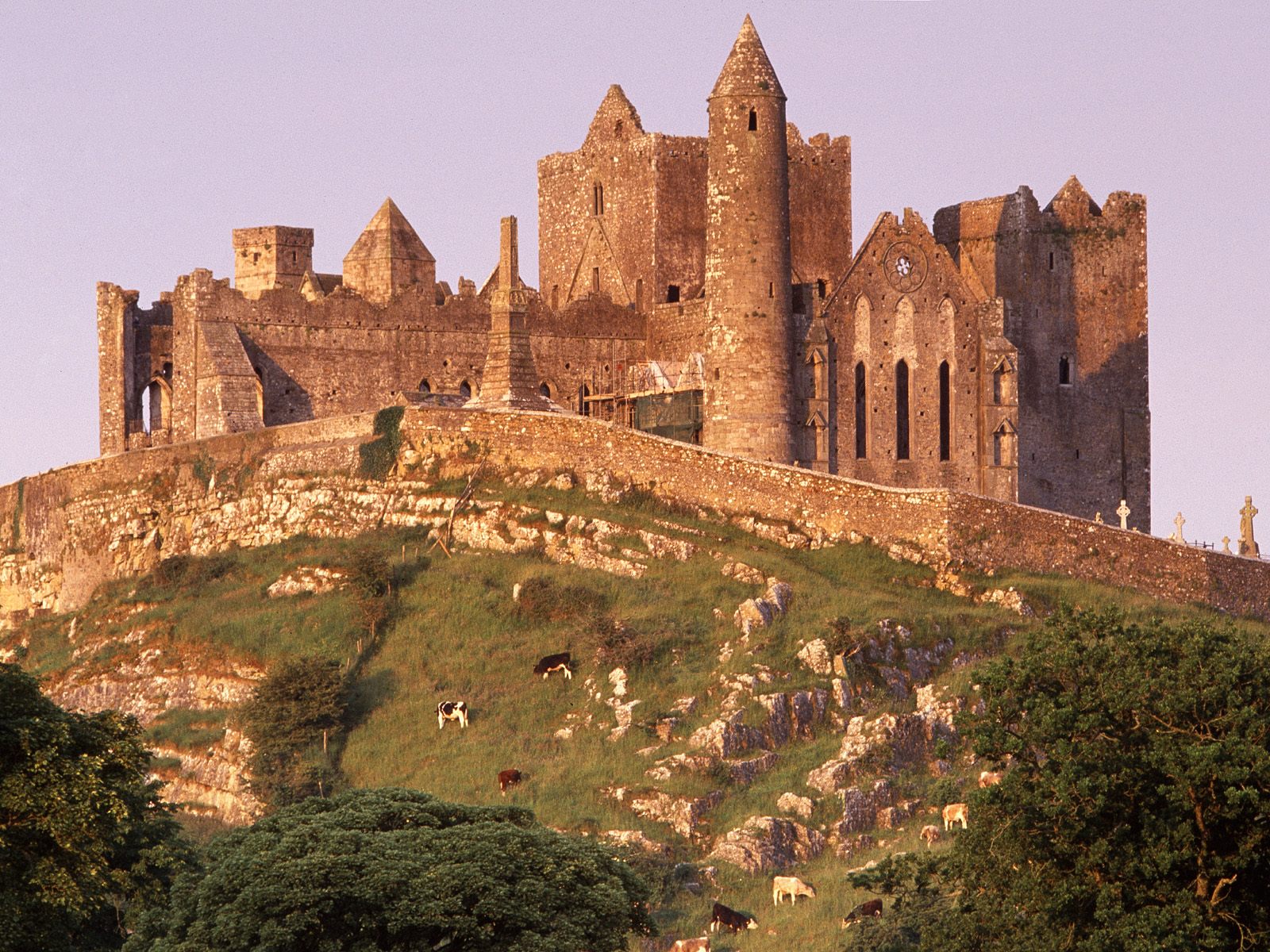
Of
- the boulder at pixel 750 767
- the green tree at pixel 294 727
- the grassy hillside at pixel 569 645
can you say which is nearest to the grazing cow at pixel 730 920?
the grassy hillside at pixel 569 645

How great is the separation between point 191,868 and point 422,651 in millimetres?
16429

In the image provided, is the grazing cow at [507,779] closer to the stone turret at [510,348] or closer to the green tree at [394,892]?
the green tree at [394,892]

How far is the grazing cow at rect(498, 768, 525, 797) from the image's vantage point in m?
46.2

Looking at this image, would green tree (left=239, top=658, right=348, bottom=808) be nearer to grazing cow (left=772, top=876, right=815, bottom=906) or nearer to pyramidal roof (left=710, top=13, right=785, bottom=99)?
grazing cow (left=772, top=876, right=815, bottom=906)

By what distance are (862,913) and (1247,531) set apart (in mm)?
30321

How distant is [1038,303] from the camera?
238 feet

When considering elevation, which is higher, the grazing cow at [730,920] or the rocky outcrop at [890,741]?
the rocky outcrop at [890,741]

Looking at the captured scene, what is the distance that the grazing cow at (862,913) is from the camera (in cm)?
3944

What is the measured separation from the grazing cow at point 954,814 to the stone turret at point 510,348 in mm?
22282

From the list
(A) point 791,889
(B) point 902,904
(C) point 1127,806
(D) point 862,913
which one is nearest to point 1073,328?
(A) point 791,889

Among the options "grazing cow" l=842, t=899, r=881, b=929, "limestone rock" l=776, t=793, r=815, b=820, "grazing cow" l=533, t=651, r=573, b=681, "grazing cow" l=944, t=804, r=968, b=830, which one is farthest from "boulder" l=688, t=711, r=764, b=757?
"grazing cow" l=842, t=899, r=881, b=929

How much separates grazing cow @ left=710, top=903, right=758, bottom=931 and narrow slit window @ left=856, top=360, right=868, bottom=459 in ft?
95.2

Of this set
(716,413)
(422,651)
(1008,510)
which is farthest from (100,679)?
(1008,510)

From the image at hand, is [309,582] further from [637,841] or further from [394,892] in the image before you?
[394,892]
